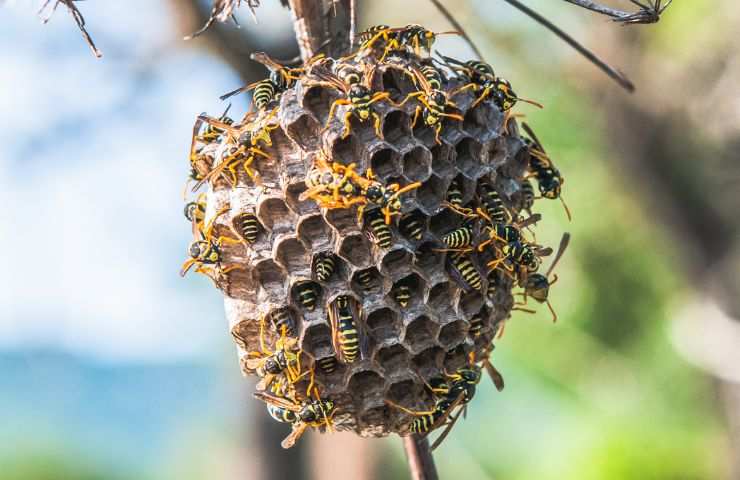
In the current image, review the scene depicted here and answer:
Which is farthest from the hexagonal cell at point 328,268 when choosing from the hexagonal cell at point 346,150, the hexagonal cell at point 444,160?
the hexagonal cell at point 444,160

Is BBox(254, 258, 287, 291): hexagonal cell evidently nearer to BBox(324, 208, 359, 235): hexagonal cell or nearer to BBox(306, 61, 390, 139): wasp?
BBox(324, 208, 359, 235): hexagonal cell

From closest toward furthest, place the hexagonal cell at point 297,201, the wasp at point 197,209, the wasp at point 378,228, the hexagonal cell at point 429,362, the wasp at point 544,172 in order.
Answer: the wasp at point 378,228
the hexagonal cell at point 297,201
the hexagonal cell at point 429,362
the wasp at point 197,209
the wasp at point 544,172

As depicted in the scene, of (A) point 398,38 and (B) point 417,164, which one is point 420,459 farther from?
(A) point 398,38

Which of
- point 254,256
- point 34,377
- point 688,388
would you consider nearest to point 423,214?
point 254,256

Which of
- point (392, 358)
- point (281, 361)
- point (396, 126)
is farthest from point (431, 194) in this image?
point (281, 361)

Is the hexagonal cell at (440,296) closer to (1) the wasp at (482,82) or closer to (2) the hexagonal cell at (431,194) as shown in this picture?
(2) the hexagonal cell at (431,194)

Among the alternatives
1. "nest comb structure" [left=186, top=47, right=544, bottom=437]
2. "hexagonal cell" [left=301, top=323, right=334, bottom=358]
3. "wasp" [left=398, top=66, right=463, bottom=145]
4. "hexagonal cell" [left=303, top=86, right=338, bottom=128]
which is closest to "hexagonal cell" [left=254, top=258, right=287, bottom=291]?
"nest comb structure" [left=186, top=47, right=544, bottom=437]
